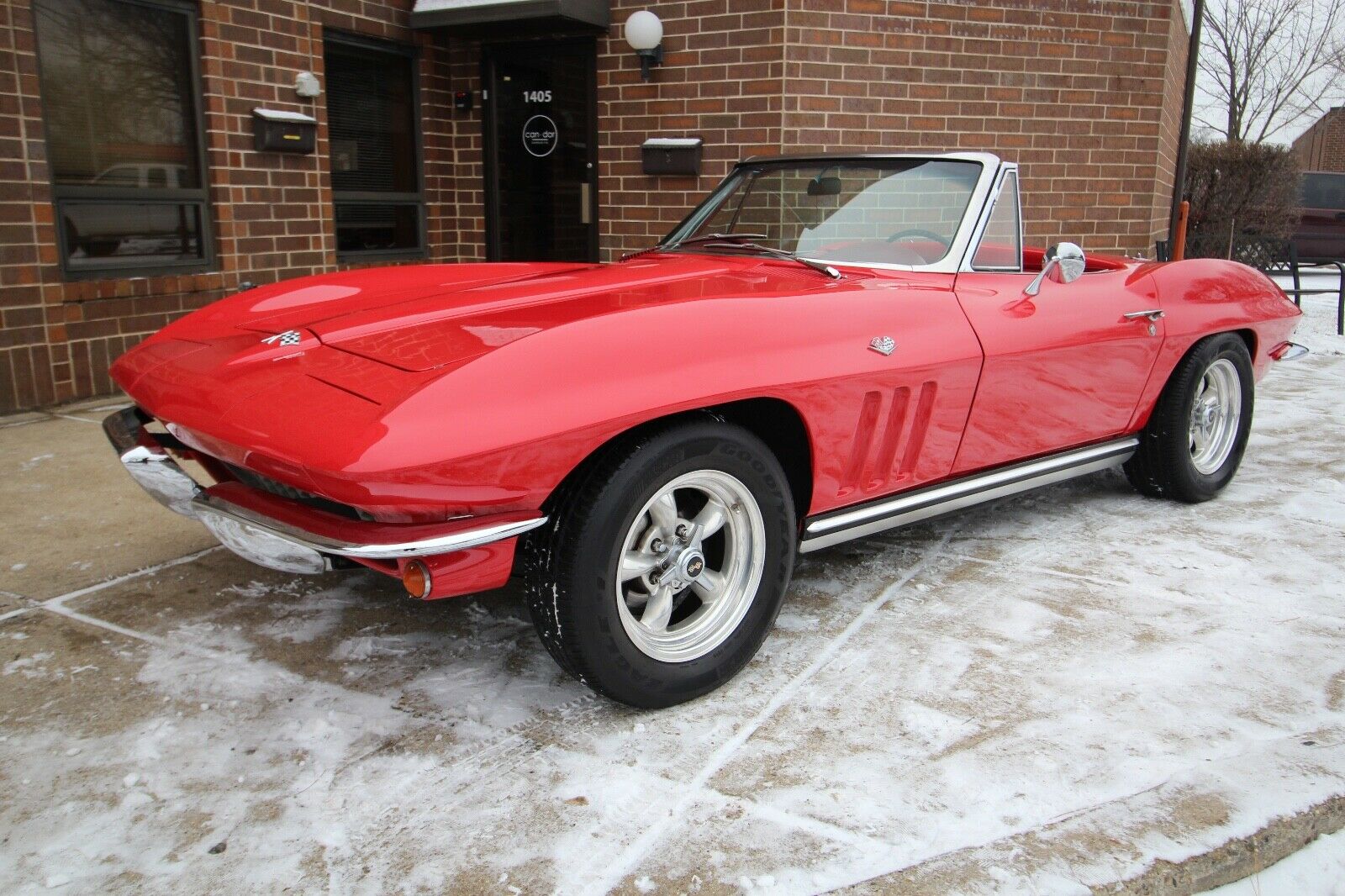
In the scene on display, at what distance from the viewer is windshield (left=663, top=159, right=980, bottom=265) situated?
11.4ft

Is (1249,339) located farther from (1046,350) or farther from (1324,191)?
(1324,191)

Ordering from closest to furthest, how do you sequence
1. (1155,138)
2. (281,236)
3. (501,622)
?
(501,622) → (281,236) → (1155,138)

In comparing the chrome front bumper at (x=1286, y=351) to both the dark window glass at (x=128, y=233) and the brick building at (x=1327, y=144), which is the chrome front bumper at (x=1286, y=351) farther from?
the brick building at (x=1327, y=144)

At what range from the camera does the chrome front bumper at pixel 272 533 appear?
84.0 inches

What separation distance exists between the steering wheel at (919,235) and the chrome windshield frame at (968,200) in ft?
0.08

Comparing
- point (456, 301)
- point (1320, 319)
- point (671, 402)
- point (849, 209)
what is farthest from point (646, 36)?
point (1320, 319)


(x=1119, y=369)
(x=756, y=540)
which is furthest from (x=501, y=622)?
(x=1119, y=369)

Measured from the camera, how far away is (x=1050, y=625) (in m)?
3.13

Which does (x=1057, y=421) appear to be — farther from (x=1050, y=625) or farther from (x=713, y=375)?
(x=713, y=375)

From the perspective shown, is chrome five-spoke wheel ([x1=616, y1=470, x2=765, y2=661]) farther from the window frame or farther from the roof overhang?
the roof overhang

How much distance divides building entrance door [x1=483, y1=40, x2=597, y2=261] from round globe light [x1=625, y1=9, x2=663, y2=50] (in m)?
0.51

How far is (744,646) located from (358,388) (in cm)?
117

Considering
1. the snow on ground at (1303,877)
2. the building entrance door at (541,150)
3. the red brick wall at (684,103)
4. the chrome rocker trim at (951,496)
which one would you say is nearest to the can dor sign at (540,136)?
the building entrance door at (541,150)

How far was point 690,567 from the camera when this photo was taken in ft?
8.47
